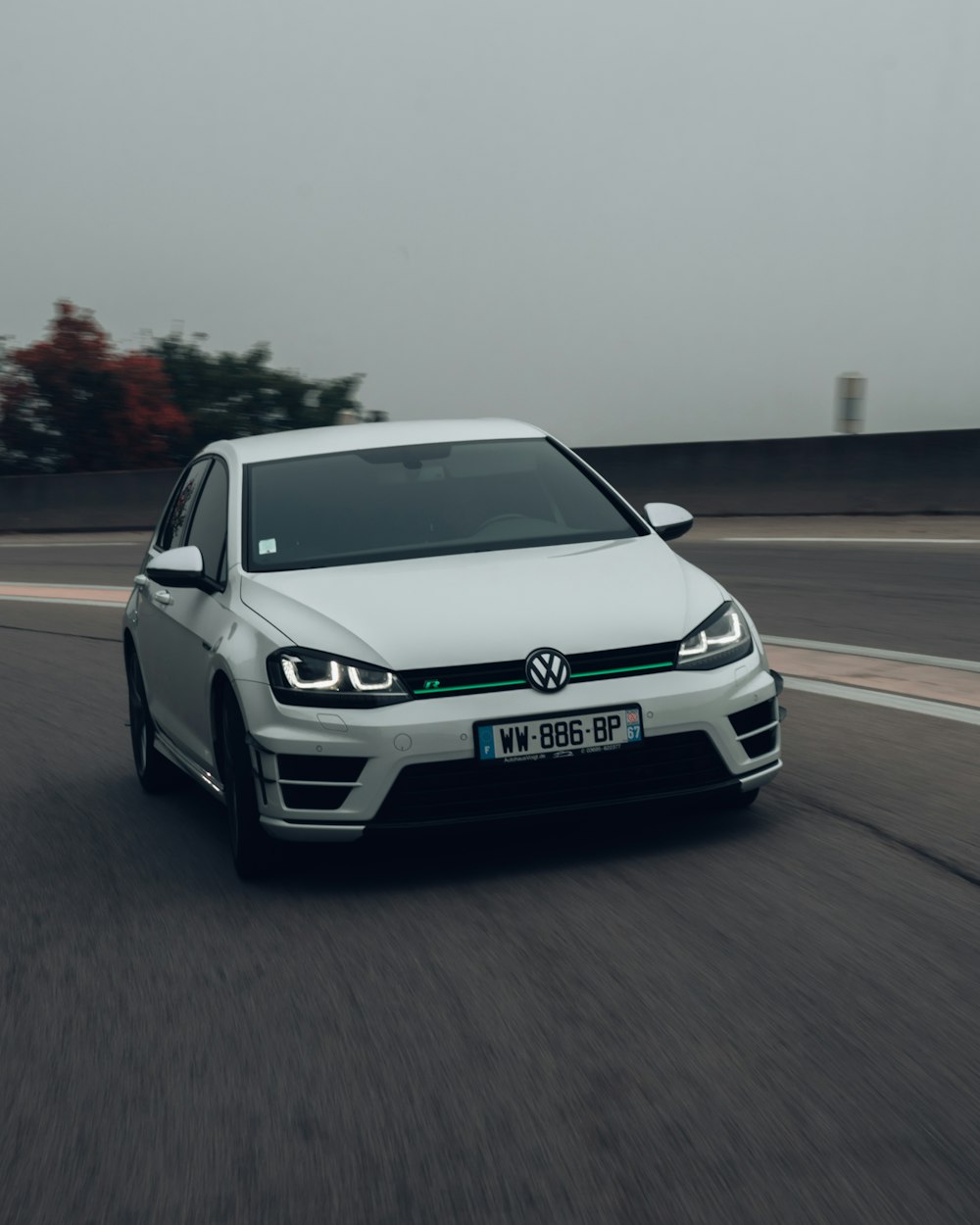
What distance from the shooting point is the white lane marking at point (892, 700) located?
325 inches

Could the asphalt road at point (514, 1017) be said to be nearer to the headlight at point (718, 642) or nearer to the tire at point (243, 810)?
the tire at point (243, 810)

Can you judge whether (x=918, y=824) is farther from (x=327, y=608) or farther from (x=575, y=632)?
(x=327, y=608)

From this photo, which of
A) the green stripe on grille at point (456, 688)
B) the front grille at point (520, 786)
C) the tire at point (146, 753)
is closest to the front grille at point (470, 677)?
the green stripe on grille at point (456, 688)

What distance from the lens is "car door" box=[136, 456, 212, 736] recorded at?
7289 mm

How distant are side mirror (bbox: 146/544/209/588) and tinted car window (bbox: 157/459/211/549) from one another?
1013mm

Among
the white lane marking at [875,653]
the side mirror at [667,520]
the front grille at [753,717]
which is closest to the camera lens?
the front grille at [753,717]

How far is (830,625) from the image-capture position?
12.0 meters

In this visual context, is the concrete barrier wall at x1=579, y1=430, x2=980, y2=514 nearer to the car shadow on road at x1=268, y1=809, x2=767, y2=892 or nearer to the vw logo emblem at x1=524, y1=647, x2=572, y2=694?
the car shadow on road at x1=268, y1=809, x2=767, y2=892

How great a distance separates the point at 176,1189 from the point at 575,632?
259 cm

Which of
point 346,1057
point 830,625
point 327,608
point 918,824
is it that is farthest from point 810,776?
point 830,625

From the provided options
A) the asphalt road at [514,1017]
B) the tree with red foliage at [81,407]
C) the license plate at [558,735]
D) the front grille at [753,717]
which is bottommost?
the tree with red foliage at [81,407]

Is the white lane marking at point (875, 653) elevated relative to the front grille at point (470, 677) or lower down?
lower down

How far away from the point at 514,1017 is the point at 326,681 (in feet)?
5.01

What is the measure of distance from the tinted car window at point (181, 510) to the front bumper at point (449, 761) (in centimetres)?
227
